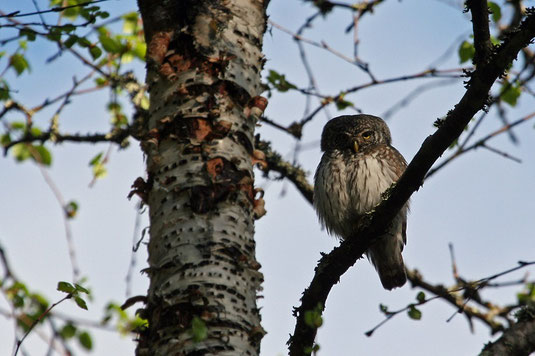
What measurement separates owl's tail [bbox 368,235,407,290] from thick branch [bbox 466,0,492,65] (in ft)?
9.08

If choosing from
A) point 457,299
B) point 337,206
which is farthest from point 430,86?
point 457,299

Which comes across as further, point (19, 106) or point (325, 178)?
point (19, 106)

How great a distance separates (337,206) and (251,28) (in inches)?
71.5

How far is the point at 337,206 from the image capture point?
4.84 m

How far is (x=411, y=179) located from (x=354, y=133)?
259 centimetres

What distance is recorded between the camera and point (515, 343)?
3.34 m

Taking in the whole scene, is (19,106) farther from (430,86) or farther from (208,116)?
(430,86)

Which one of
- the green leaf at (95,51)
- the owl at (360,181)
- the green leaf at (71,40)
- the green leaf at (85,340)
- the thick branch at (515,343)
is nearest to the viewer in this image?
the thick branch at (515,343)

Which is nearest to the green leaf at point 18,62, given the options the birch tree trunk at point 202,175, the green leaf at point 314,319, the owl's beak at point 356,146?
the birch tree trunk at point 202,175

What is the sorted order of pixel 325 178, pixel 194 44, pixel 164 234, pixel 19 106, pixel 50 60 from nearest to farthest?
pixel 164 234, pixel 194 44, pixel 50 60, pixel 325 178, pixel 19 106

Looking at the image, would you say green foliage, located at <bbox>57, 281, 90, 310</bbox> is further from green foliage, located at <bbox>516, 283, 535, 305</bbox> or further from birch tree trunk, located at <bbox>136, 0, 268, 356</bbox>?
green foliage, located at <bbox>516, 283, 535, 305</bbox>

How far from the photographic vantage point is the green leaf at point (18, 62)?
4.92 metres

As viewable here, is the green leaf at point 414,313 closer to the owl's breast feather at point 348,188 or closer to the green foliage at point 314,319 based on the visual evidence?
the green foliage at point 314,319

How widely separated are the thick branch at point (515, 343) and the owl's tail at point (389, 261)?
1670mm
